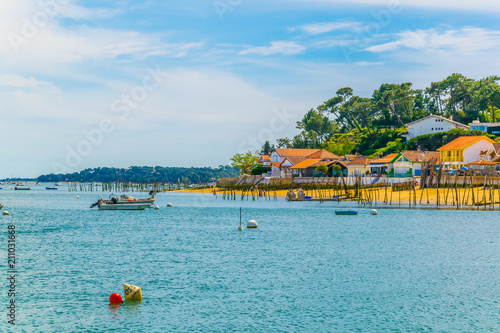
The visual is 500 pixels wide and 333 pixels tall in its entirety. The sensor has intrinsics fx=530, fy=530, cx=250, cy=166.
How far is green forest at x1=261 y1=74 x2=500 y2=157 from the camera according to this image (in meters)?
147

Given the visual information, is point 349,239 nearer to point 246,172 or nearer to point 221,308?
point 221,308

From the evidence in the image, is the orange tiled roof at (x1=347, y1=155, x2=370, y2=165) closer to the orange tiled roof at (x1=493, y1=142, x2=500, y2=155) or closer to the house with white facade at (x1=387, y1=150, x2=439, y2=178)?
the house with white facade at (x1=387, y1=150, x2=439, y2=178)

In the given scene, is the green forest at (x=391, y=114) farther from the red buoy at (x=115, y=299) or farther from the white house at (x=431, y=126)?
the red buoy at (x=115, y=299)

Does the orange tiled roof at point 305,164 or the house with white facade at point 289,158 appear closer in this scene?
the orange tiled roof at point 305,164

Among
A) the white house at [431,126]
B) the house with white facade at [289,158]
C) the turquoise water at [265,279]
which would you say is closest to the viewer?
the turquoise water at [265,279]

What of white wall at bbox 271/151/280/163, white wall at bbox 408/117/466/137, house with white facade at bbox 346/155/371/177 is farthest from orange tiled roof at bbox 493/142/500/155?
white wall at bbox 271/151/280/163

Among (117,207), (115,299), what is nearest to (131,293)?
(115,299)

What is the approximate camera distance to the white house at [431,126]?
452 ft

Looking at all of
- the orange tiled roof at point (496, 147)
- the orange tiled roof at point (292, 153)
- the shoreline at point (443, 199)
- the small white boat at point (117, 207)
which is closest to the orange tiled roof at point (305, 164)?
the orange tiled roof at point (292, 153)

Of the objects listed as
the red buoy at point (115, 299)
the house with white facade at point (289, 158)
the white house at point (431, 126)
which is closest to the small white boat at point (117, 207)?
the house with white facade at point (289, 158)

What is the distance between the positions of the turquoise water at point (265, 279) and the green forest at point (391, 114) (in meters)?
94.5

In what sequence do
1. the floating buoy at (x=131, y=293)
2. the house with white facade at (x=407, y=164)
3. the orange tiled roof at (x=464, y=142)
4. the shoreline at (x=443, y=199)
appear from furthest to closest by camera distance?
the orange tiled roof at (x=464, y=142), the house with white facade at (x=407, y=164), the shoreline at (x=443, y=199), the floating buoy at (x=131, y=293)

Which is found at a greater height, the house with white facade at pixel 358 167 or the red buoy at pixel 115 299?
the house with white facade at pixel 358 167

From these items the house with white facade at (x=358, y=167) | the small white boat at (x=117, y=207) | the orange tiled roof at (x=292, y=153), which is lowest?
the small white boat at (x=117, y=207)
